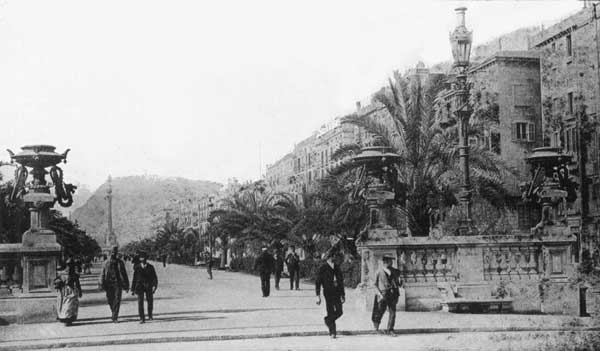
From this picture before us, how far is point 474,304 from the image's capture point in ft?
50.8

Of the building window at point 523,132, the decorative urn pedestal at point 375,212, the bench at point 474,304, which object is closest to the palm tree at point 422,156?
the decorative urn pedestal at point 375,212

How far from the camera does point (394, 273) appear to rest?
13.4 m

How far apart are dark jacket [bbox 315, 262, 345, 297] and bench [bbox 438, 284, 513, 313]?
11.1ft

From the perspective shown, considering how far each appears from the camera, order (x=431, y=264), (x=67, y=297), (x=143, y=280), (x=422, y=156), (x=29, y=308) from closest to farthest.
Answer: (x=67, y=297) → (x=29, y=308) → (x=143, y=280) → (x=431, y=264) → (x=422, y=156)

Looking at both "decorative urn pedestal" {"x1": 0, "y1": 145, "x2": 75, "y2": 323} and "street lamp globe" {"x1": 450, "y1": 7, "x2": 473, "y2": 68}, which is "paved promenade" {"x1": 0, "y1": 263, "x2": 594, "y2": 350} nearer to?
"decorative urn pedestal" {"x1": 0, "y1": 145, "x2": 75, "y2": 323}

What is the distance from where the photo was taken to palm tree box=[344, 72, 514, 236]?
22484mm

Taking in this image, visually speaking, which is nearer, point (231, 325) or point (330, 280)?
point (330, 280)

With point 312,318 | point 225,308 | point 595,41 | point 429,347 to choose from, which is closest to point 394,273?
point 429,347

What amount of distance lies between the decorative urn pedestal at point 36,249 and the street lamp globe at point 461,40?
28.2ft

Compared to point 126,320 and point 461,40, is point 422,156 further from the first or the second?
point 126,320

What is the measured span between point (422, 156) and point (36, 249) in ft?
37.9

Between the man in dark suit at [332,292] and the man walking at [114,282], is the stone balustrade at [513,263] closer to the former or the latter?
the man in dark suit at [332,292]

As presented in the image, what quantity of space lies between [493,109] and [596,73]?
800 centimetres

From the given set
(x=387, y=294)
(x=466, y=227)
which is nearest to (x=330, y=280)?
(x=387, y=294)
